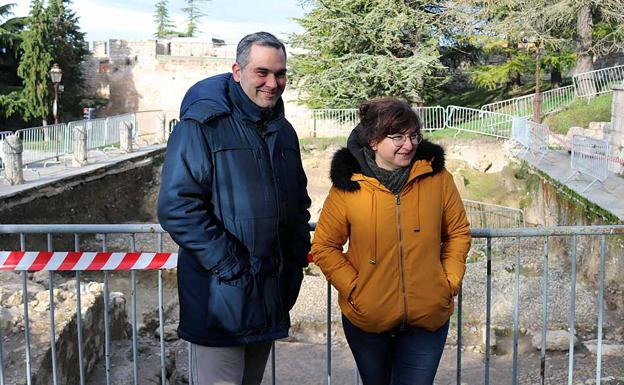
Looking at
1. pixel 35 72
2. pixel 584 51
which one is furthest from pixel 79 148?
pixel 584 51

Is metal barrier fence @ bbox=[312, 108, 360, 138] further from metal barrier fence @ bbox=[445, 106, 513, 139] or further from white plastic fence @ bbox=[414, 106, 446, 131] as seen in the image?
metal barrier fence @ bbox=[445, 106, 513, 139]

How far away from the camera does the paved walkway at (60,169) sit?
12.2 m

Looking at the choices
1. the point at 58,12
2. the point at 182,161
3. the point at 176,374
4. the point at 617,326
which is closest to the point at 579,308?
the point at 617,326

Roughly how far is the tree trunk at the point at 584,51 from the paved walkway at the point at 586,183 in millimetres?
6875

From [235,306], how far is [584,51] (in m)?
22.5

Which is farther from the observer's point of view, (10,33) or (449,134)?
(10,33)

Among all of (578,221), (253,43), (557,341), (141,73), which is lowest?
(557,341)

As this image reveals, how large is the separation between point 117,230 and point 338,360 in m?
4.73

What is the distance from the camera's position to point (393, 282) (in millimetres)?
2373

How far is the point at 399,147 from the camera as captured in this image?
2391mm

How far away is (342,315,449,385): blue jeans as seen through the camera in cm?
246

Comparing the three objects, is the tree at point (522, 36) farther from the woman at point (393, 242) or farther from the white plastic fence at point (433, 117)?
the woman at point (393, 242)

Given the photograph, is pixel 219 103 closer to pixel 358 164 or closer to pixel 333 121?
pixel 358 164

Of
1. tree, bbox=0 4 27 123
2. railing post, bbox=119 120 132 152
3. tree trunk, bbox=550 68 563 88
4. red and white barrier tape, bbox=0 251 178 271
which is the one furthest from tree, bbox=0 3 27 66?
red and white barrier tape, bbox=0 251 178 271
